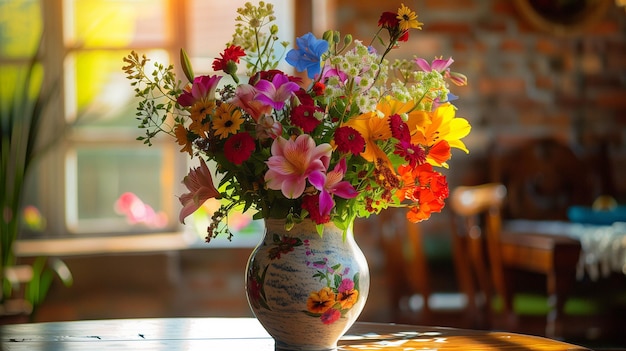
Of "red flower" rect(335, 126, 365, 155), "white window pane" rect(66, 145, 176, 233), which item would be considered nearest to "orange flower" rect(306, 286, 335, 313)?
"red flower" rect(335, 126, 365, 155)

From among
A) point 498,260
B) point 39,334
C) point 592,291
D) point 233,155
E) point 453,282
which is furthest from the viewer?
point 453,282

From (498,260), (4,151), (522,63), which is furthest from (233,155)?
(522,63)

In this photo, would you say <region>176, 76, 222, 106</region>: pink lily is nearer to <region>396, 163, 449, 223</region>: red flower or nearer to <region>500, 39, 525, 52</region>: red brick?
<region>396, 163, 449, 223</region>: red flower

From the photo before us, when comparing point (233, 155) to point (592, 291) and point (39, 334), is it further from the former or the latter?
point (592, 291)

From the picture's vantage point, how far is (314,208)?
1.28m

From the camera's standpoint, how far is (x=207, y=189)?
1.39 m

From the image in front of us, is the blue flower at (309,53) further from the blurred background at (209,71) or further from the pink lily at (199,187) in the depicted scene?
the blurred background at (209,71)

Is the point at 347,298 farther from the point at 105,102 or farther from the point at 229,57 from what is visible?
the point at 105,102

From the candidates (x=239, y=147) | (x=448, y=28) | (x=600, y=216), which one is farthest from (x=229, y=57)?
(x=448, y=28)

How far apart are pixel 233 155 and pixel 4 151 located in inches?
87.7

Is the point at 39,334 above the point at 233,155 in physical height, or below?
below

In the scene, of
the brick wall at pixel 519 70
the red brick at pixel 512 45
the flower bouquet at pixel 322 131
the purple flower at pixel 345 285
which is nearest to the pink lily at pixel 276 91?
the flower bouquet at pixel 322 131

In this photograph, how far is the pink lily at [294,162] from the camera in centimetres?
126

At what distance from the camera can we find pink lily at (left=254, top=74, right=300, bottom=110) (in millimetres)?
1301
